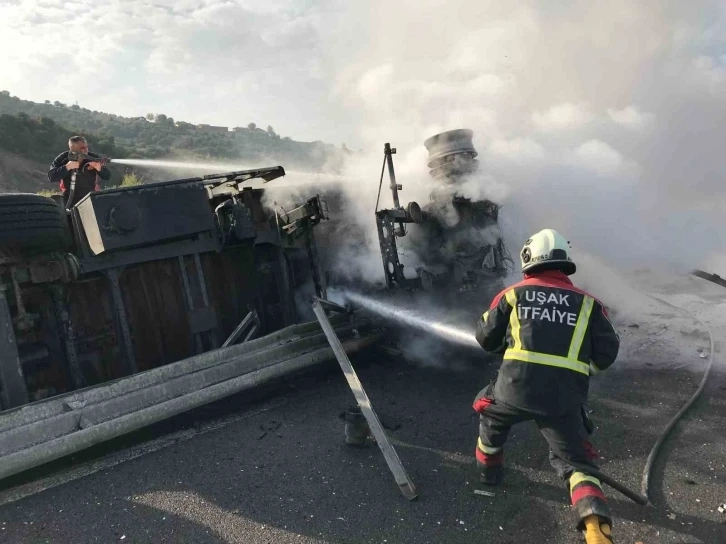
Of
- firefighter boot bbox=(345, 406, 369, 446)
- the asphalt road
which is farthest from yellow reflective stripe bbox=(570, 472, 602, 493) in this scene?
firefighter boot bbox=(345, 406, 369, 446)

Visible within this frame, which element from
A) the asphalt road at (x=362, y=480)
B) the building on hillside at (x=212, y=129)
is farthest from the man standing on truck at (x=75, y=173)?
the building on hillside at (x=212, y=129)

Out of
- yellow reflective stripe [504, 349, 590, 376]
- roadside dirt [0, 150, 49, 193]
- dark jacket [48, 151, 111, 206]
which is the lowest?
yellow reflective stripe [504, 349, 590, 376]

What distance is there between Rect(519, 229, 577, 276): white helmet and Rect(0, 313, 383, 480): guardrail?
2.75 meters

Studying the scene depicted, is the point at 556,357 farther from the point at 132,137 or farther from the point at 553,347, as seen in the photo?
the point at 132,137

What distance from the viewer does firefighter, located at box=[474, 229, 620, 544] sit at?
2.86m

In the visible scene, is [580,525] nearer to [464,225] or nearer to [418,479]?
[418,479]

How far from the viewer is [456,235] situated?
671 cm

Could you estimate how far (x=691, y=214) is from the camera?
8969 mm

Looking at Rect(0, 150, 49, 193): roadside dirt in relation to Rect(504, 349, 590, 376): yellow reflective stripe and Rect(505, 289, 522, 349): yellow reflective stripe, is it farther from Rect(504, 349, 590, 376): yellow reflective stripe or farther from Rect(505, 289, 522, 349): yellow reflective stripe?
Rect(504, 349, 590, 376): yellow reflective stripe

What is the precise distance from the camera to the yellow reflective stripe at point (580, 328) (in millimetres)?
2871

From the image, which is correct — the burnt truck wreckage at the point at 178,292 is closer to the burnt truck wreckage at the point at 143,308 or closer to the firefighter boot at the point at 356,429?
the burnt truck wreckage at the point at 143,308

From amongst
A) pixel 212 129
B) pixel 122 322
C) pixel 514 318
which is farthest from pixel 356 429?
pixel 212 129

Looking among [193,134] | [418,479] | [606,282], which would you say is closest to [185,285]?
[418,479]

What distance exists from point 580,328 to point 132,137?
4862cm
